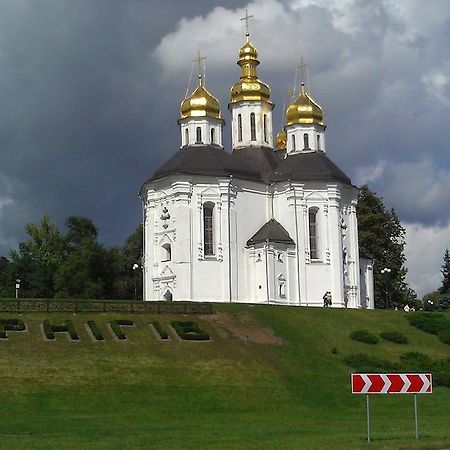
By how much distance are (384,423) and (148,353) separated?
12807mm

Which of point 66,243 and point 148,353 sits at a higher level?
point 66,243

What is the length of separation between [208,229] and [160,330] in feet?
62.1

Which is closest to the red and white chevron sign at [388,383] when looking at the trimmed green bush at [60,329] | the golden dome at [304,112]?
the trimmed green bush at [60,329]

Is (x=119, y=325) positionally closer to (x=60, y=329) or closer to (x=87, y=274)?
(x=60, y=329)

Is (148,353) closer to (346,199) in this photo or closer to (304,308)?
(304,308)

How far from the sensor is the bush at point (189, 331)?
40.1 metres

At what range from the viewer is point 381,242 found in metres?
74.7

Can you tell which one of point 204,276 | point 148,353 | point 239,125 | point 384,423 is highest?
point 239,125

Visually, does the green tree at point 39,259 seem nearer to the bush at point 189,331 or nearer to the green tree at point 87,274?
the green tree at point 87,274

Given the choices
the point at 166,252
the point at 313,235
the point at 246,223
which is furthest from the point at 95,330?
the point at 313,235

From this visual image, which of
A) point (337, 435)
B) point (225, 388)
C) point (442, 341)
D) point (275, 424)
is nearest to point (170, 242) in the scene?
point (442, 341)

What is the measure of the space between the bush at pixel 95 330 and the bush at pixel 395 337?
14.9 m

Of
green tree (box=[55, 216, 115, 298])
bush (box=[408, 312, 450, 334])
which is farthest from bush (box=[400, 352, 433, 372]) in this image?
green tree (box=[55, 216, 115, 298])

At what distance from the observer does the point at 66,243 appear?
84.1 metres
